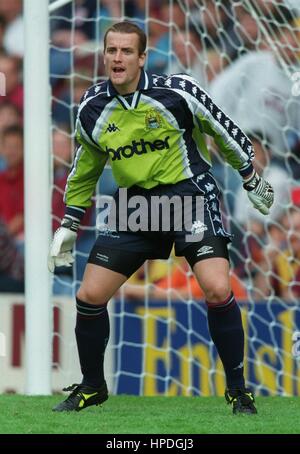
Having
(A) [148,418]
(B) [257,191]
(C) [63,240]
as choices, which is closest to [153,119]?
(B) [257,191]

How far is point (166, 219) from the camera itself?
471 cm

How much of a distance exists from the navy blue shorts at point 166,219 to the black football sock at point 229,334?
29 centimetres

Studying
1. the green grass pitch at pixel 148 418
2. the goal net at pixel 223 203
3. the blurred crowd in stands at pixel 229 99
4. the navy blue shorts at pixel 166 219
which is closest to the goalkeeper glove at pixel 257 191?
the navy blue shorts at pixel 166 219

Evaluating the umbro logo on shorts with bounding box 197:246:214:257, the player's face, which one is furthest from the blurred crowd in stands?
the umbro logo on shorts with bounding box 197:246:214:257

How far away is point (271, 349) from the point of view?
291 inches

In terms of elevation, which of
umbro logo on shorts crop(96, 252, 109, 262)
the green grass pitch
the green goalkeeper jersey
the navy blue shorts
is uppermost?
the green goalkeeper jersey

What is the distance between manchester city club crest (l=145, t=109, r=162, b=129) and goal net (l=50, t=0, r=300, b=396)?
2.51 meters

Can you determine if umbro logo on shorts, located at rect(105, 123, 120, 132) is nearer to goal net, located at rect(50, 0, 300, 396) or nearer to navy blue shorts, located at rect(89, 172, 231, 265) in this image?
navy blue shorts, located at rect(89, 172, 231, 265)

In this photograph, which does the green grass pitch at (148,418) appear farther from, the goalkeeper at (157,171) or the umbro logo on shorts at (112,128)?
the umbro logo on shorts at (112,128)

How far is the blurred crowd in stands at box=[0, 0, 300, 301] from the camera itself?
7.51 meters

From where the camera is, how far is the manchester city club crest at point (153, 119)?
4.66m

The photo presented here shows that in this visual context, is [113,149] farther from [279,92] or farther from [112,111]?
[279,92]

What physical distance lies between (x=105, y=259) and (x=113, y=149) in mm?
464

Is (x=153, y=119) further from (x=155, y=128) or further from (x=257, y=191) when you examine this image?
(x=257, y=191)
